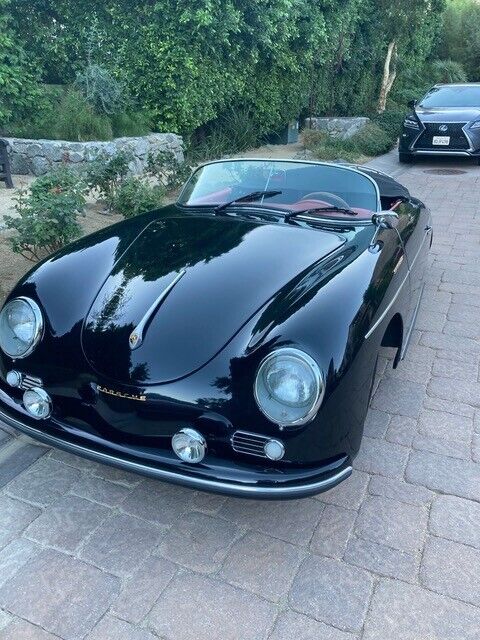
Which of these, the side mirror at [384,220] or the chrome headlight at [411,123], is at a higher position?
the side mirror at [384,220]

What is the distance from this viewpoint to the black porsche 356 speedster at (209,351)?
1.93 metres

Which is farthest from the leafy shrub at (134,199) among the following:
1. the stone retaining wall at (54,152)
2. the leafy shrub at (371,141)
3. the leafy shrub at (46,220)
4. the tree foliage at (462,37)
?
the tree foliage at (462,37)

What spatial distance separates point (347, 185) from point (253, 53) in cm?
785

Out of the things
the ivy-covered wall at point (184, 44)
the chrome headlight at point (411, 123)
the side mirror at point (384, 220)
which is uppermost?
the ivy-covered wall at point (184, 44)

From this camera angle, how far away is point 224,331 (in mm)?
2111

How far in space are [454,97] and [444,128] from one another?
52.5 inches

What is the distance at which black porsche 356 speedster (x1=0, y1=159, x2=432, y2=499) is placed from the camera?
76.0 inches

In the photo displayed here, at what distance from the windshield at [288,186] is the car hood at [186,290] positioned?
0.43 meters

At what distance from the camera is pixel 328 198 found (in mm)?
3244

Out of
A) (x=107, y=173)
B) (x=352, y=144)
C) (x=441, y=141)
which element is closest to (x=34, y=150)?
(x=107, y=173)

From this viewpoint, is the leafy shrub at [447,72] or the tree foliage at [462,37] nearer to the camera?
the leafy shrub at [447,72]

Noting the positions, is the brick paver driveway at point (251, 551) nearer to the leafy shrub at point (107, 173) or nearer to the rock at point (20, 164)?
the leafy shrub at point (107, 173)

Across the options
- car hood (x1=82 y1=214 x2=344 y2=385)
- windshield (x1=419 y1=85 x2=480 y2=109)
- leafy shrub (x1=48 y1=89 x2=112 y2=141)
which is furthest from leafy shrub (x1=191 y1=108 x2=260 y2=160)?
car hood (x1=82 y1=214 x2=344 y2=385)

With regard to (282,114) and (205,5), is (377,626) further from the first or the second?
(282,114)
